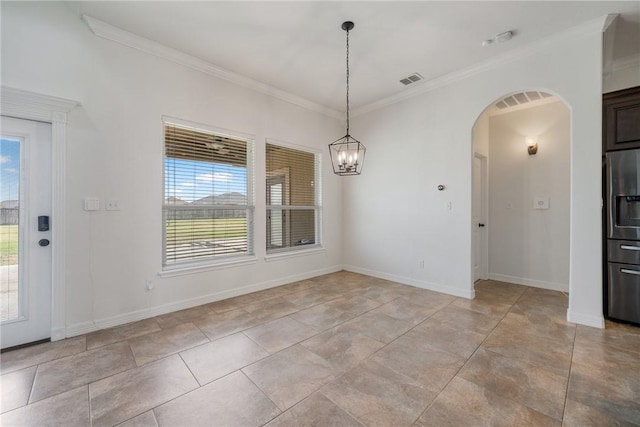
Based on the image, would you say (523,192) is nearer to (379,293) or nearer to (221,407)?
(379,293)

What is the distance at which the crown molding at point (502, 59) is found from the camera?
9.52 feet

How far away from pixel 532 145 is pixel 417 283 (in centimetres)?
301

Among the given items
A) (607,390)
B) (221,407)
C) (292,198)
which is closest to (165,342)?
(221,407)

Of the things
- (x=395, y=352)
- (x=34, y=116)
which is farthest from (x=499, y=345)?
(x=34, y=116)

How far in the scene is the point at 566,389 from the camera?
1.92m

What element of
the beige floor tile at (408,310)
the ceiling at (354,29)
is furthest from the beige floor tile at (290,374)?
the ceiling at (354,29)

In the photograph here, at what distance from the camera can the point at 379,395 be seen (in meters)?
1.87

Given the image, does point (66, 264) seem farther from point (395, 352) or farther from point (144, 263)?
point (395, 352)

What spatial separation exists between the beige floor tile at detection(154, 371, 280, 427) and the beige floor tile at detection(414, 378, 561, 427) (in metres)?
0.99

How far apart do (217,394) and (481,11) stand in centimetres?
416

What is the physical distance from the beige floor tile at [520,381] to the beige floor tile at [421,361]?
0.41ft

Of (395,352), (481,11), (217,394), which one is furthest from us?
(481,11)

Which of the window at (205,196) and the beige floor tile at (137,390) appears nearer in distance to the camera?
the beige floor tile at (137,390)

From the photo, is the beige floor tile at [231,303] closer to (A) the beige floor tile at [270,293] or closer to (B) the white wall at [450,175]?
(A) the beige floor tile at [270,293]
